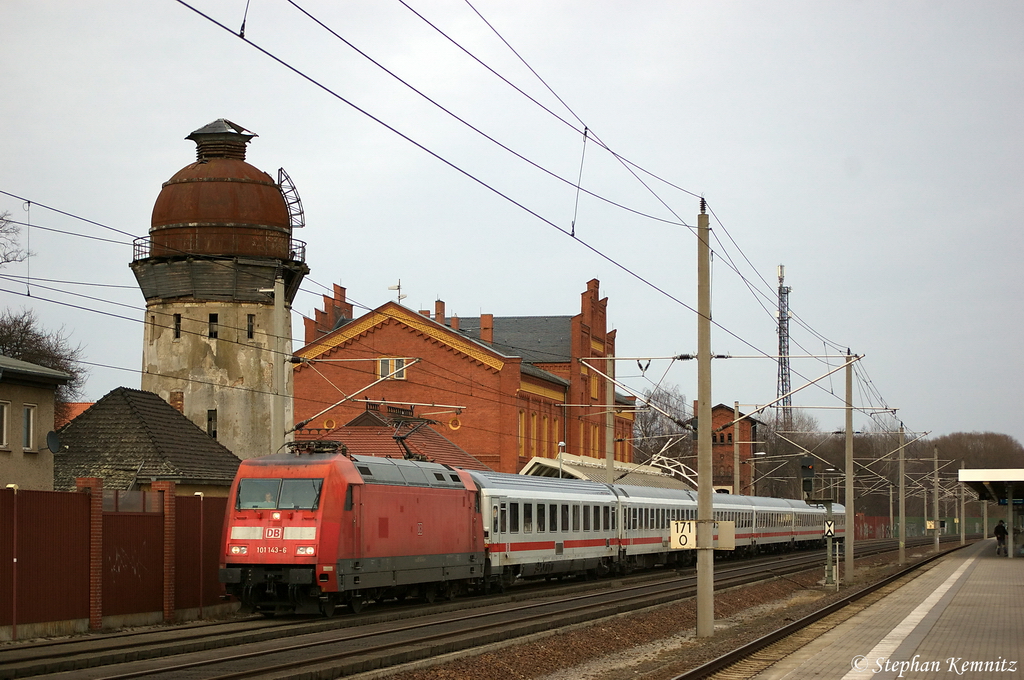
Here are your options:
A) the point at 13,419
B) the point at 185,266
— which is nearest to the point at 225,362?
the point at 185,266

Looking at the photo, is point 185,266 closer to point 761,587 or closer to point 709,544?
point 761,587

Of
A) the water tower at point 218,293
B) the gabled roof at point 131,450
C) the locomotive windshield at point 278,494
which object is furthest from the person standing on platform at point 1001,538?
the locomotive windshield at point 278,494

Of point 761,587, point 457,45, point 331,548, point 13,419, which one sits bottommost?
point 761,587

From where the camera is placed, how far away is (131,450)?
1204 inches

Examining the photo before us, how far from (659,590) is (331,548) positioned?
12.2 m

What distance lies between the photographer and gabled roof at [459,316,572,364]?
6975cm

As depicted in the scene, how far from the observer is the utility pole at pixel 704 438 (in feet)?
66.6

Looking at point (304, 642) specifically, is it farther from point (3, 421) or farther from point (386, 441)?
point (386, 441)

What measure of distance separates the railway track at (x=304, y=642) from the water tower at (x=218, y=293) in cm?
1868

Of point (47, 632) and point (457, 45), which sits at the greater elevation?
point (457, 45)

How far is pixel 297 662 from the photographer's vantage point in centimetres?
1586

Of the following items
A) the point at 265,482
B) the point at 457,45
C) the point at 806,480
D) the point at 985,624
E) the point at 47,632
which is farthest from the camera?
the point at 806,480

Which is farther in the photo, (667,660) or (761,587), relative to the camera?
(761,587)

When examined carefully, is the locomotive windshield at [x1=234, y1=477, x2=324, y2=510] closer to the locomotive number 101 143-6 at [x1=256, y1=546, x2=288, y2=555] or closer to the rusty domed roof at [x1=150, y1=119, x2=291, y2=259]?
the locomotive number 101 143-6 at [x1=256, y1=546, x2=288, y2=555]
